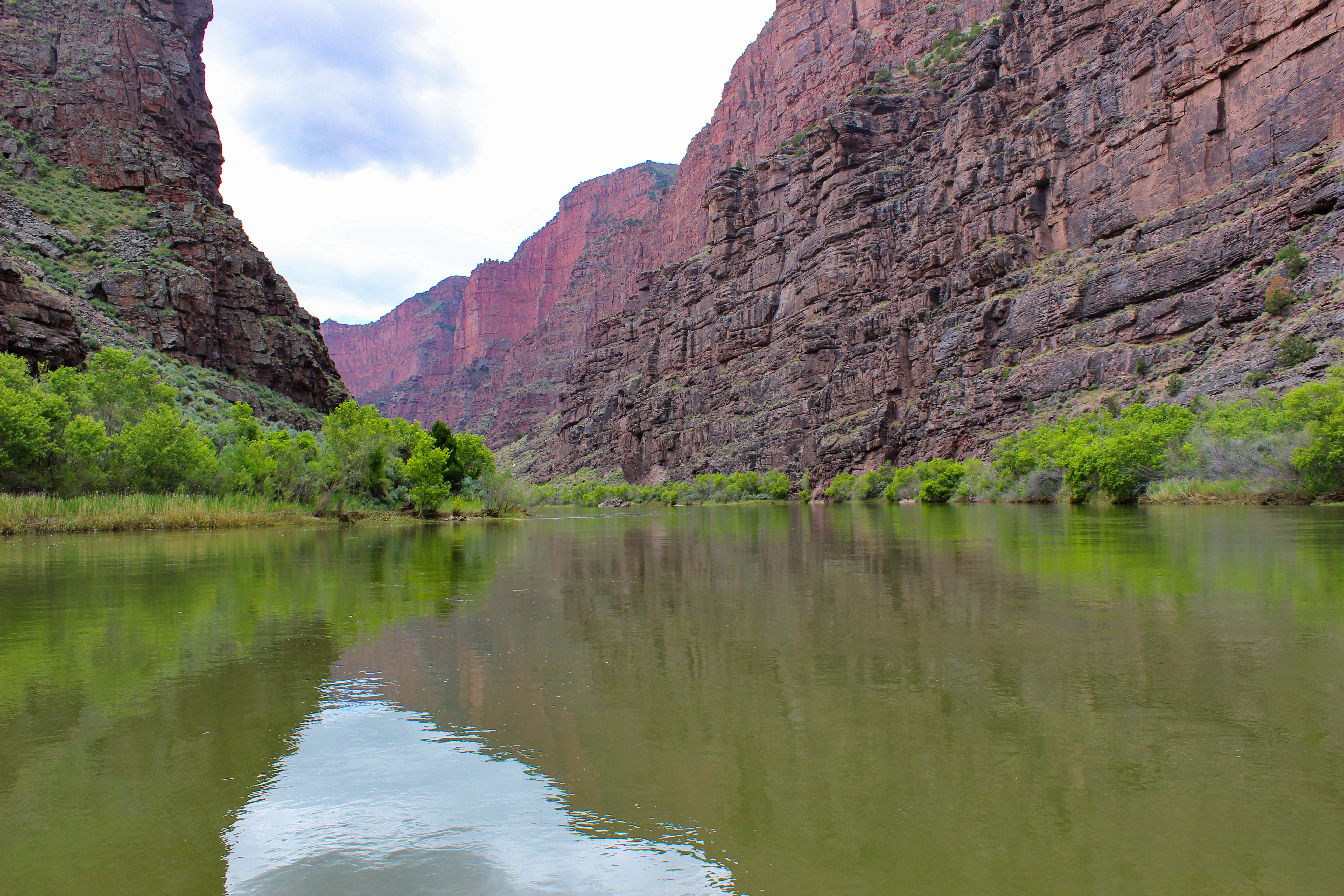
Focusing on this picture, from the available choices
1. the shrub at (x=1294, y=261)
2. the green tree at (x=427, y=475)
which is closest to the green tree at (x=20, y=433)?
the green tree at (x=427, y=475)

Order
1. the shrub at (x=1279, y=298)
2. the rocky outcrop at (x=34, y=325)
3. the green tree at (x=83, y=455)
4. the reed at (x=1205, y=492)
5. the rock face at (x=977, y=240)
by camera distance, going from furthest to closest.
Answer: the rock face at (x=977, y=240), the shrub at (x=1279, y=298), the rocky outcrop at (x=34, y=325), the reed at (x=1205, y=492), the green tree at (x=83, y=455)

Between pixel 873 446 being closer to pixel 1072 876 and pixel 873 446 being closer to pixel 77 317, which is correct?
pixel 77 317

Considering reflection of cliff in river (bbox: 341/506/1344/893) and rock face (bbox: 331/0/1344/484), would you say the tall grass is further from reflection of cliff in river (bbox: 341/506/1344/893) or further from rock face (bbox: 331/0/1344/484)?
rock face (bbox: 331/0/1344/484)

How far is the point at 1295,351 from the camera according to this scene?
49.5 m

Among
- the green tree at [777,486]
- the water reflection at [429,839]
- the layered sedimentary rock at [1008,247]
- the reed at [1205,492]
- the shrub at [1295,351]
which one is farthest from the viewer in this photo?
the green tree at [777,486]

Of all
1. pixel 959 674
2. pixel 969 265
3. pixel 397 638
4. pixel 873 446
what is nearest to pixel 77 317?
pixel 397 638

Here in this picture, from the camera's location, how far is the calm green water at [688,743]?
3135 millimetres

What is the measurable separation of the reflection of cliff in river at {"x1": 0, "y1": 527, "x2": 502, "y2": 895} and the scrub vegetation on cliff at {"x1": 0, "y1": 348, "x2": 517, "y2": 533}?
62.6 ft

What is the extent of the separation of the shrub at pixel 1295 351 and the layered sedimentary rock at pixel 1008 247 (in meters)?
1.43

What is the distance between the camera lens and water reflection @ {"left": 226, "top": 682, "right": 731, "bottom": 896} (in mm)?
3066

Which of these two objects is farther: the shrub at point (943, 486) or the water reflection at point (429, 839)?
the shrub at point (943, 486)

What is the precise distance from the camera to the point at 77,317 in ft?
162

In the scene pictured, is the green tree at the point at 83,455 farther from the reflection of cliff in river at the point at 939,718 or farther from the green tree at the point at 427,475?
the reflection of cliff in river at the point at 939,718

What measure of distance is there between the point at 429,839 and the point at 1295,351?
204 ft
